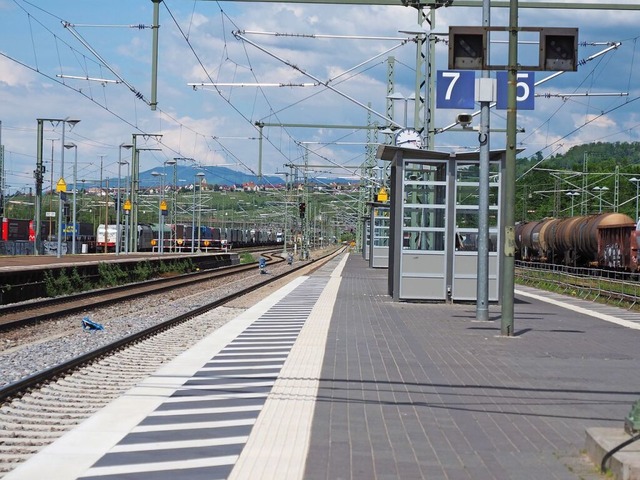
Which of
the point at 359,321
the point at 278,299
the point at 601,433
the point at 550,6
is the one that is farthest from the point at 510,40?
the point at 278,299

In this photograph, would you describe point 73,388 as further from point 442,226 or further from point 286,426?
point 442,226

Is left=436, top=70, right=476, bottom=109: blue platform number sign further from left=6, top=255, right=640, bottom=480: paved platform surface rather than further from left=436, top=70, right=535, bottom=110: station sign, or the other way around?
left=6, top=255, right=640, bottom=480: paved platform surface

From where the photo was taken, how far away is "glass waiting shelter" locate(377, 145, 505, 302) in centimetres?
2523

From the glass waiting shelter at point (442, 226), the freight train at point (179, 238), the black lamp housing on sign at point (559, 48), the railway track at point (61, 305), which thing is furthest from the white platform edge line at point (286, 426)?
the freight train at point (179, 238)

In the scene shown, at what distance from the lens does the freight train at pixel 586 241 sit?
42188 millimetres

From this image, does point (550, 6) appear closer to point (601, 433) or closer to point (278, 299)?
point (601, 433)

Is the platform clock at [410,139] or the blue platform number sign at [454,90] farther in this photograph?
the platform clock at [410,139]

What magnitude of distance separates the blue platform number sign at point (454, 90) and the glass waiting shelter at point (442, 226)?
2.76 m

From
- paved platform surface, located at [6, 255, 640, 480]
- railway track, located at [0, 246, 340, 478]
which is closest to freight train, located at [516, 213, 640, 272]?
paved platform surface, located at [6, 255, 640, 480]

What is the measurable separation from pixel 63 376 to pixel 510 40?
9388 millimetres

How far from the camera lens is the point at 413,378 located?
39.9 feet

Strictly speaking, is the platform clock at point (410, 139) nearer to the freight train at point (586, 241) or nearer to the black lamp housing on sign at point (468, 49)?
the freight train at point (586, 241)

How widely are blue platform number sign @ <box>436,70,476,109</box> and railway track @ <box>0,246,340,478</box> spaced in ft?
24.2

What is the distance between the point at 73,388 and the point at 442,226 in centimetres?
1487
